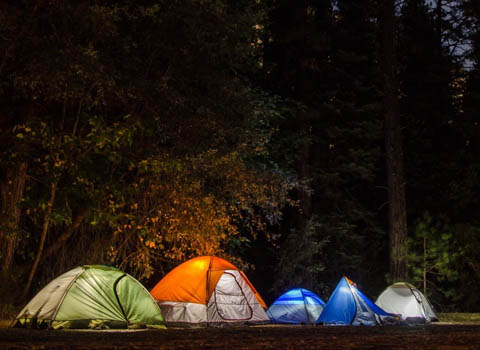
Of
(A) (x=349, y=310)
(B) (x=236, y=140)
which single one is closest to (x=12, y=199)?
(B) (x=236, y=140)

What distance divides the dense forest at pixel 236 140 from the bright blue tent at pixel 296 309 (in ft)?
4.78

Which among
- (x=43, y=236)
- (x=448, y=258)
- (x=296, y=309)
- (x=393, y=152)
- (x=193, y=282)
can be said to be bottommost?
(x=296, y=309)

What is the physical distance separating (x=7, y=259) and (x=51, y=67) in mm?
4096

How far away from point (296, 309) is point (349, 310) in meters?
1.94

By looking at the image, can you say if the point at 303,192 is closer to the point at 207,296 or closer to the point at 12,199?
the point at 207,296

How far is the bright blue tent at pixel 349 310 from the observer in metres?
14.7

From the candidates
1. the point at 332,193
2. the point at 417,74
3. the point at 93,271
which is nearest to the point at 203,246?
the point at 93,271

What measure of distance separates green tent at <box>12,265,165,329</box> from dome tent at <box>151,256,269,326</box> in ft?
4.96

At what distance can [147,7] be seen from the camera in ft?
46.0

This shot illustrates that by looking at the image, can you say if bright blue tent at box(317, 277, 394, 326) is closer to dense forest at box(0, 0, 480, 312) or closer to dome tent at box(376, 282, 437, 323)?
dome tent at box(376, 282, 437, 323)

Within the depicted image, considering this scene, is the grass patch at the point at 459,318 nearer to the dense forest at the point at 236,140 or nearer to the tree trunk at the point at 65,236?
the dense forest at the point at 236,140

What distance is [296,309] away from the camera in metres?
16.4

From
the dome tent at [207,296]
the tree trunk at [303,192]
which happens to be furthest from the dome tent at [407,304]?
the tree trunk at [303,192]

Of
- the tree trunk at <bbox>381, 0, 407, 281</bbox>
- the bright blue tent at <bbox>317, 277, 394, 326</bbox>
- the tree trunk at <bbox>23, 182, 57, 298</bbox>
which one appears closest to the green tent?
the tree trunk at <bbox>23, 182, 57, 298</bbox>
